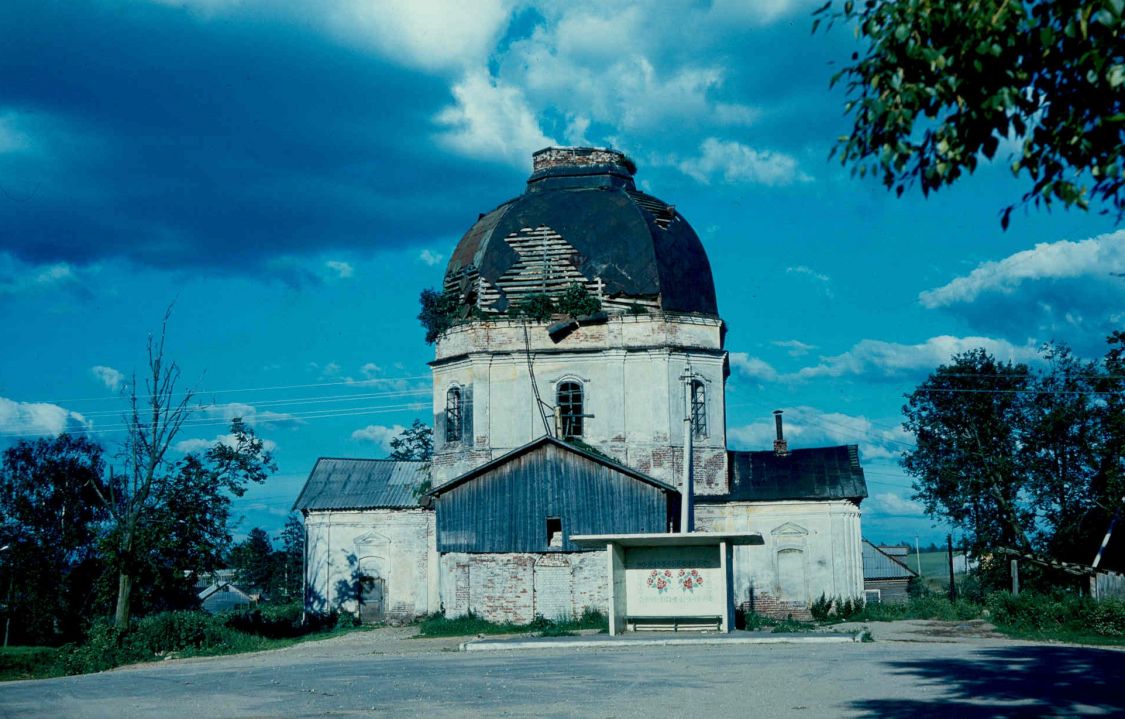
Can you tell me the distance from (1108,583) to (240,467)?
2432cm

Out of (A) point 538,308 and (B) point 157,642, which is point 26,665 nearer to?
(B) point 157,642

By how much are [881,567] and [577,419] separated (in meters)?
27.3

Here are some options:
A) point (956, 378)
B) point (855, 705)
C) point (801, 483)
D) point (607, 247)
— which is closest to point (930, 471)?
point (956, 378)

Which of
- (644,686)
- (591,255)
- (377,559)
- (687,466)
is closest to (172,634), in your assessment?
(377,559)

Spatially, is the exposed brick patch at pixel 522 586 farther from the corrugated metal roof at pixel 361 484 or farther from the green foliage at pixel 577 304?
the green foliage at pixel 577 304

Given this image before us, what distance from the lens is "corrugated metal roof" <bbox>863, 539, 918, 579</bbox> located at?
185 ft

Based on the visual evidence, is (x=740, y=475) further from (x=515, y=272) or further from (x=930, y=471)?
(x=930, y=471)

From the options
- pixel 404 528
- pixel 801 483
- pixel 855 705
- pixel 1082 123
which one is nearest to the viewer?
pixel 1082 123

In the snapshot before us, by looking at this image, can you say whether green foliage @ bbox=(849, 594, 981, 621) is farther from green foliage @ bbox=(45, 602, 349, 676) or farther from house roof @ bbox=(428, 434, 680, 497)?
green foliage @ bbox=(45, 602, 349, 676)

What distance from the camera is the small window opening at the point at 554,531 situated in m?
31.6

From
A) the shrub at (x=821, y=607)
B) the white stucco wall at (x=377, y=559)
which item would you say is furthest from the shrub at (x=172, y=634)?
the shrub at (x=821, y=607)

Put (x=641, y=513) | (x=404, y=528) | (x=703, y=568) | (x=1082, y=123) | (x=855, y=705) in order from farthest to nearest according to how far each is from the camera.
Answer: (x=404, y=528) < (x=641, y=513) < (x=703, y=568) < (x=855, y=705) < (x=1082, y=123)

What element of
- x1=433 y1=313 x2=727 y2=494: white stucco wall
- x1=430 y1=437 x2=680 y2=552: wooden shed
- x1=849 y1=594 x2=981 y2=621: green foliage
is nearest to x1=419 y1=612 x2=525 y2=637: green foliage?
x1=430 y1=437 x2=680 y2=552: wooden shed

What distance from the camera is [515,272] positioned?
1463 inches
